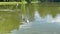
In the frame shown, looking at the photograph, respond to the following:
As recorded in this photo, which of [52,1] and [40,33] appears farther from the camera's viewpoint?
[52,1]

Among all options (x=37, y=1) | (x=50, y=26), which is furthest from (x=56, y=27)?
(x=37, y=1)

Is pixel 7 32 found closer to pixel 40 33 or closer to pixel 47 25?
pixel 40 33

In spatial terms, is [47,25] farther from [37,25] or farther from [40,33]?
[40,33]

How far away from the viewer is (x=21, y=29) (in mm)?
3680

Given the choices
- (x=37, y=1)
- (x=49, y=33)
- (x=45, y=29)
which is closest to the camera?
(x=49, y=33)

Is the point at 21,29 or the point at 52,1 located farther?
the point at 52,1

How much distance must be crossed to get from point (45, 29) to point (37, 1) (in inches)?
247

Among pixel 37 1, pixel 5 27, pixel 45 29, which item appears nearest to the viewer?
pixel 45 29

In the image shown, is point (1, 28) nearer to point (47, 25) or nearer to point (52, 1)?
point (47, 25)

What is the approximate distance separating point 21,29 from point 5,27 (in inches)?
20.2

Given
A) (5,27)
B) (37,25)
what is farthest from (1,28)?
(37,25)

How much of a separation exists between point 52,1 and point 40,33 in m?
6.83

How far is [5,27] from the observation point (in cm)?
397

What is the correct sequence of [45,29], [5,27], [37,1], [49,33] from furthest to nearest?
[37,1], [5,27], [45,29], [49,33]
